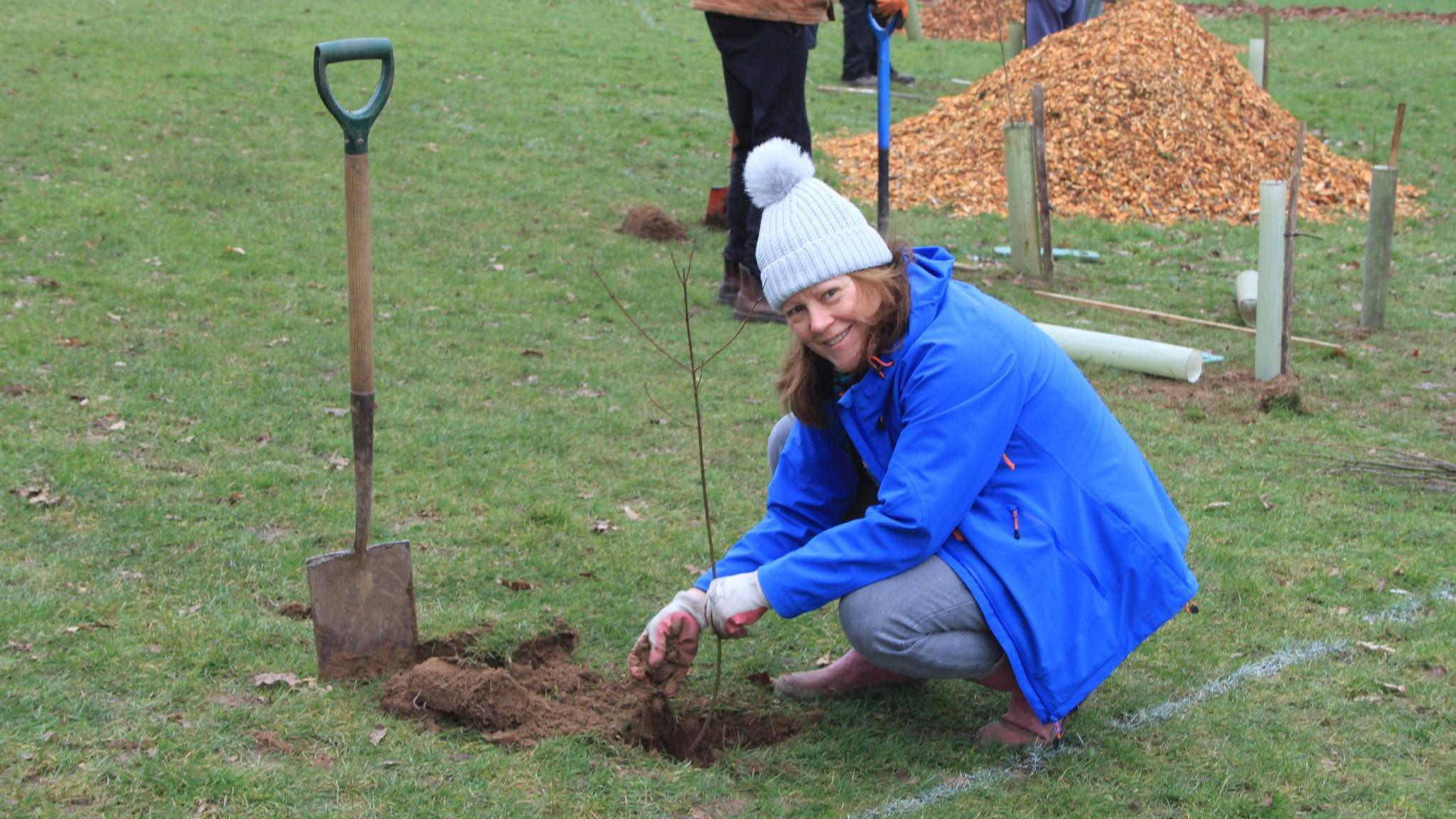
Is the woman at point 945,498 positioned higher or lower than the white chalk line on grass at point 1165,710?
higher

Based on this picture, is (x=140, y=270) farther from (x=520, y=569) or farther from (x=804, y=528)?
(x=804, y=528)

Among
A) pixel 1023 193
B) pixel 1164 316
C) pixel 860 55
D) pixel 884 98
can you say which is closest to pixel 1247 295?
pixel 1164 316

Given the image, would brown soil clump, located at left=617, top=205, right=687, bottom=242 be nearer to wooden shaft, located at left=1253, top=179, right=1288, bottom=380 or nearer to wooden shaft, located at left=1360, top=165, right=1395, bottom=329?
wooden shaft, located at left=1253, top=179, right=1288, bottom=380

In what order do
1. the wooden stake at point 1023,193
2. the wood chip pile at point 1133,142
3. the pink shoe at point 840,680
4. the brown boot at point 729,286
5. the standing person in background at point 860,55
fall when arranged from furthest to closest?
the standing person in background at point 860,55 < the wood chip pile at point 1133,142 < the wooden stake at point 1023,193 < the brown boot at point 729,286 < the pink shoe at point 840,680

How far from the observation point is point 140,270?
6.74m

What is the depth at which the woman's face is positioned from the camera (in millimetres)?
2725

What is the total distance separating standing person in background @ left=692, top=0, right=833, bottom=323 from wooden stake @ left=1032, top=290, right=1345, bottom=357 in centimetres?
187

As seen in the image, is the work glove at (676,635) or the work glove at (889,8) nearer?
the work glove at (676,635)

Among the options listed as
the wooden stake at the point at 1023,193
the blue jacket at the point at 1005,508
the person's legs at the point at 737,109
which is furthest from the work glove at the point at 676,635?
the wooden stake at the point at 1023,193

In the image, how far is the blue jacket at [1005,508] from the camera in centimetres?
267

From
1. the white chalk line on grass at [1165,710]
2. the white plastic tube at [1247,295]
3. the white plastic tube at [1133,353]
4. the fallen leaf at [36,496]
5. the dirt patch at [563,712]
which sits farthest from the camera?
the white plastic tube at [1247,295]

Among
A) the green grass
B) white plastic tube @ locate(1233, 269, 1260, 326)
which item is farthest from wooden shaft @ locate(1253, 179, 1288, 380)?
white plastic tube @ locate(1233, 269, 1260, 326)

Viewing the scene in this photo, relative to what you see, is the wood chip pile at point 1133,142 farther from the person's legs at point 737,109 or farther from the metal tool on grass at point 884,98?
the person's legs at point 737,109

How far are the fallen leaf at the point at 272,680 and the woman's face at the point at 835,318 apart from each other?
153 cm
